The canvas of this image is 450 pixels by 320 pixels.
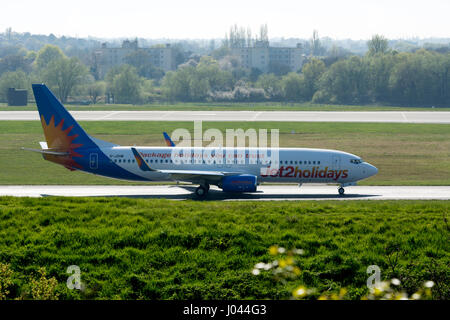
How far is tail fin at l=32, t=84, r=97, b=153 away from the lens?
43812 millimetres

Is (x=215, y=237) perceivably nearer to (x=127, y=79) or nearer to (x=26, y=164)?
(x=26, y=164)

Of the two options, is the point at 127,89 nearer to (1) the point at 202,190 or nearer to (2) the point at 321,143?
(2) the point at 321,143

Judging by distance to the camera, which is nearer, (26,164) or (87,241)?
(87,241)

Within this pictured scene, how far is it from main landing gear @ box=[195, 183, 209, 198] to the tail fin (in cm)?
892

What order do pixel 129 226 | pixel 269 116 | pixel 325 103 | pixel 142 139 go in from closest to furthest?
pixel 129 226
pixel 142 139
pixel 269 116
pixel 325 103

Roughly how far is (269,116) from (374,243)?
335ft

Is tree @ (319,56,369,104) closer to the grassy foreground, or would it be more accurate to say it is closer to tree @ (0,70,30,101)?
tree @ (0,70,30,101)

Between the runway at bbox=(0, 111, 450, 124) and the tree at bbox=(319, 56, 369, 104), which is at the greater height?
the tree at bbox=(319, 56, 369, 104)

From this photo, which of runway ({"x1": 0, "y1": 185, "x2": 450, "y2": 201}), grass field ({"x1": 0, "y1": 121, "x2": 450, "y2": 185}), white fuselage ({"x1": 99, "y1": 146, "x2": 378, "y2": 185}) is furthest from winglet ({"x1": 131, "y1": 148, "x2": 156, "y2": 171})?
grass field ({"x1": 0, "y1": 121, "x2": 450, "y2": 185})

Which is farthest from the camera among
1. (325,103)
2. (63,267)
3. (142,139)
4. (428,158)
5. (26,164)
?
(325,103)

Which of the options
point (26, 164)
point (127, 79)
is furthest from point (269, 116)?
point (127, 79)

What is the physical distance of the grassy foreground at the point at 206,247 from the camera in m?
18.1

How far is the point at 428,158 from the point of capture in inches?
2594

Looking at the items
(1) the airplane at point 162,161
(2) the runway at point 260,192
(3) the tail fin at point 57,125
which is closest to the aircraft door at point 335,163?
(1) the airplane at point 162,161
